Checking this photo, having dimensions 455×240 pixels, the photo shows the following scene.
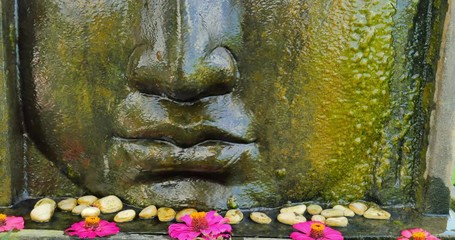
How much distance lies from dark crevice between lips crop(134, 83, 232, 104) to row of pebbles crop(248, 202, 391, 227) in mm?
374

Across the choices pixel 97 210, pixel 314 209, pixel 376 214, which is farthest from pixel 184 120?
pixel 376 214

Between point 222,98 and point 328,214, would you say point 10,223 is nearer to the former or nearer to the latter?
point 222,98

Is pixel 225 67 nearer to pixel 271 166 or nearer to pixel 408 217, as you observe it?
pixel 271 166

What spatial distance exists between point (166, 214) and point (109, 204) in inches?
7.4

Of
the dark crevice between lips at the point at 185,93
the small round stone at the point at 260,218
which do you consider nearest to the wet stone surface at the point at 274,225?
the small round stone at the point at 260,218

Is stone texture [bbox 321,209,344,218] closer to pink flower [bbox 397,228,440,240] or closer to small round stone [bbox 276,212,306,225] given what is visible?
small round stone [bbox 276,212,306,225]

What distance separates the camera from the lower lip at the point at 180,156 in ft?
5.45

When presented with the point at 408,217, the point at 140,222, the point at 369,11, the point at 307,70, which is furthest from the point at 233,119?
the point at 408,217

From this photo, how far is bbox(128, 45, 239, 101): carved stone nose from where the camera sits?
1.54 m

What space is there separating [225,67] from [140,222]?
506 mm

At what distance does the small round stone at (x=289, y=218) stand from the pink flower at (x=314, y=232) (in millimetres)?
71

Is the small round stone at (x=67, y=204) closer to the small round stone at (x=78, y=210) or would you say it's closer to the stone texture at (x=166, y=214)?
the small round stone at (x=78, y=210)

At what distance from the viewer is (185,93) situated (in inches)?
62.0

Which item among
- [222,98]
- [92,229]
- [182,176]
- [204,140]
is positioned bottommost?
[92,229]
